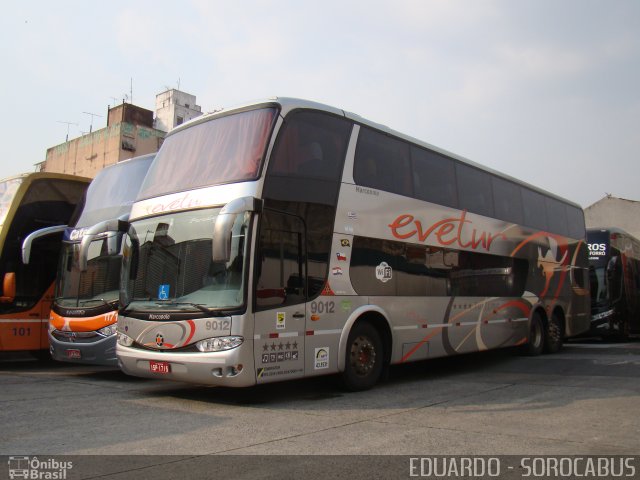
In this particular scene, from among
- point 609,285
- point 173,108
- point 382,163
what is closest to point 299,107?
point 382,163

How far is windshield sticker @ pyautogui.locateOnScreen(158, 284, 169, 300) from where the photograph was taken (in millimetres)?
7183

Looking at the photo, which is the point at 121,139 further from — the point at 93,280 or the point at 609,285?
the point at 609,285

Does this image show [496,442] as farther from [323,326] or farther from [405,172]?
[405,172]

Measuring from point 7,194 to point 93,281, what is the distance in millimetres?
3365

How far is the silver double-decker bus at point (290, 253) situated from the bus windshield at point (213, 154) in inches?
0.8

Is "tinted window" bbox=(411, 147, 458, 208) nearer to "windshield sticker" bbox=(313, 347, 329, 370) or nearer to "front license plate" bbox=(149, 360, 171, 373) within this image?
"windshield sticker" bbox=(313, 347, 329, 370)

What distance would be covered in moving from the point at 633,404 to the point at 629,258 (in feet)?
55.2

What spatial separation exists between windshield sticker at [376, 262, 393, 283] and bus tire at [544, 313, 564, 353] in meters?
7.38

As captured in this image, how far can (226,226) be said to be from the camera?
6.19 m

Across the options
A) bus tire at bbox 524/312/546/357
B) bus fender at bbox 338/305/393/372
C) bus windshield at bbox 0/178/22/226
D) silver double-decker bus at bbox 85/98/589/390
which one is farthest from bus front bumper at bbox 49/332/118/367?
bus tire at bbox 524/312/546/357

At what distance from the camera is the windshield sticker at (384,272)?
341 inches

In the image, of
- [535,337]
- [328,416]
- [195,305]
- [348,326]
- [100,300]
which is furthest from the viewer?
[535,337]

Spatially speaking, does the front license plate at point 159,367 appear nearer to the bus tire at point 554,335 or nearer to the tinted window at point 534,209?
the tinted window at point 534,209

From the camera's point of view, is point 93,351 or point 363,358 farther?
point 93,351
